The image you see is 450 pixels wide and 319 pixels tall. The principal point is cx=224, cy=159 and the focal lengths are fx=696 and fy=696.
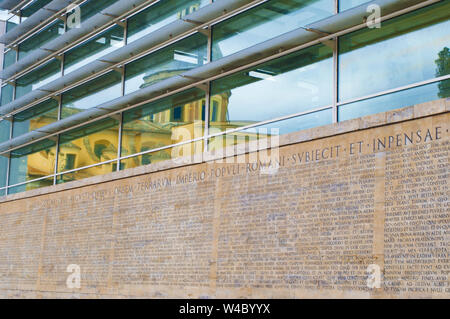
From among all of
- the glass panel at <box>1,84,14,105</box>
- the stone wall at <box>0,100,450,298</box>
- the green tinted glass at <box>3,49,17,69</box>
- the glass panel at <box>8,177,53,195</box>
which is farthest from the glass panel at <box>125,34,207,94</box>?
the green tinted glass at <box>3,49,17,69</box>

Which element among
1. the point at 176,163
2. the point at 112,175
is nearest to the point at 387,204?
the point at 176,163

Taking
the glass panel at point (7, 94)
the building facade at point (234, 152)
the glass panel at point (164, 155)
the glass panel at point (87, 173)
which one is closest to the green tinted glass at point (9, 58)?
the glass panel at point (7, 94)

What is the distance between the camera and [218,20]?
18.5 metres

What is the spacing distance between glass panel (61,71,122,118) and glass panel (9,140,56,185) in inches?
59.0

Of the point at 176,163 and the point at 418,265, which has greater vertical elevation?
the point at 176,163

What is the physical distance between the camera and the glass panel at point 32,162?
25.0 m

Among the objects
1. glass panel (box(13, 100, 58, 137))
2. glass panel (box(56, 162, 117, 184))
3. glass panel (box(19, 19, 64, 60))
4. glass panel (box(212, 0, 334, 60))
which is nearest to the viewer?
glass panel (box(212, 0, 334, 60))

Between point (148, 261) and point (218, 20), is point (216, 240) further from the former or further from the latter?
point (218, 20)

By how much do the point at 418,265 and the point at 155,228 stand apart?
26.3 feet

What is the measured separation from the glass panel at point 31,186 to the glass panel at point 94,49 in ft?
13.1

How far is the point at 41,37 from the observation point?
2725cm

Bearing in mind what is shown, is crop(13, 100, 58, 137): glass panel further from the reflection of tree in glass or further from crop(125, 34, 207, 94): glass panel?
the reflection of tree in glass

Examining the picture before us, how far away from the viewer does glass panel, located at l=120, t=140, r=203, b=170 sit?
18434mm

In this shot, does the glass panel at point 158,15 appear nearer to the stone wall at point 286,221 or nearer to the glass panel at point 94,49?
the glass panel at point 94,49
